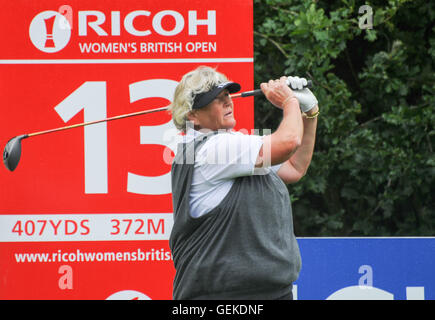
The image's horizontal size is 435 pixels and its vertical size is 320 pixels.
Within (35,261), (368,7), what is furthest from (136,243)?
(368,7)

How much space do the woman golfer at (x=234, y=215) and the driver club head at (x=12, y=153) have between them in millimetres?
983

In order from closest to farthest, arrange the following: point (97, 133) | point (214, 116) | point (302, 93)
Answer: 1. point (214, 116)
2. point (302, 93)
3. point (97, 133)

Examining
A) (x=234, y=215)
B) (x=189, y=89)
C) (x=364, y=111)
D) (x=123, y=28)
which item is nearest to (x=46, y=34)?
(x=123, y=28)

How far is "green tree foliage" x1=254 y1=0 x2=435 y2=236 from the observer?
13.5 ft

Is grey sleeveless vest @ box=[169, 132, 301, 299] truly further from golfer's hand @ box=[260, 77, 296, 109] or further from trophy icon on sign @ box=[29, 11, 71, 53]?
trophy icon on sign @ box=[29, 11, 71, 53]

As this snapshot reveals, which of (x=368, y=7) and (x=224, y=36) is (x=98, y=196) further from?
(x=368, y=7)

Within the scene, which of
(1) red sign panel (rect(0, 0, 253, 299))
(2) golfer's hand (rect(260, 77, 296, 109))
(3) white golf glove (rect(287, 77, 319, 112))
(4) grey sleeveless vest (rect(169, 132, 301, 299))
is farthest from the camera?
(1) red sign panel (rect(0, 0, 253, 299))

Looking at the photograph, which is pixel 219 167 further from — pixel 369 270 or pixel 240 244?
pixel 369 270

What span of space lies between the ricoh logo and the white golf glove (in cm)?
81

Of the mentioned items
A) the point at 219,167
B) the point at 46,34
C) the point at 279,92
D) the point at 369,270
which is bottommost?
the point at 369,270

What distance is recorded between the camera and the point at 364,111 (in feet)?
15.5

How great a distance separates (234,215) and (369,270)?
1.29m

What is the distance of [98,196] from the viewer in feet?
10.3

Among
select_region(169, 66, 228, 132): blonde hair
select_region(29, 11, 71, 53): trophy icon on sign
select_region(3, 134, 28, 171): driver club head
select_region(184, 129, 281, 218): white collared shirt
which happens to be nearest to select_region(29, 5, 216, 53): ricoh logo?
select_region(29, 11, 71, 53): trophy icon on sign
